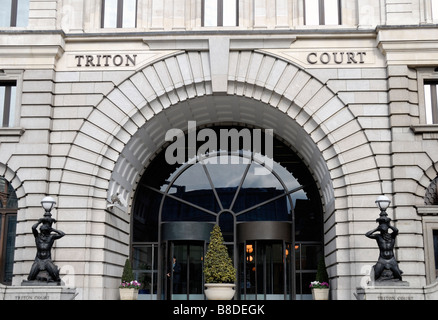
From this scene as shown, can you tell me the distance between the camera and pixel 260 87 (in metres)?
24.0

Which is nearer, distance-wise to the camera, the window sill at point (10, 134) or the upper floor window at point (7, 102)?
the window sill at point (10, 134)

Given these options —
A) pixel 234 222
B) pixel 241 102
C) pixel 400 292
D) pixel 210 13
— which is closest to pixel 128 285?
pixel 234 222

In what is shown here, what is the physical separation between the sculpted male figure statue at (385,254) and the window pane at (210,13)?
34.2 ft

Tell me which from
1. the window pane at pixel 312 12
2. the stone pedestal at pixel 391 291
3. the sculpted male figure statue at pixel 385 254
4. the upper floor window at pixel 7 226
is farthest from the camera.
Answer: the window pane at pixel 312 12

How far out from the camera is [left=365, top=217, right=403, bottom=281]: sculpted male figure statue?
19.8 meters

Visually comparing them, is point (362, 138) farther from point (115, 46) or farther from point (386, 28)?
point (115, 46)

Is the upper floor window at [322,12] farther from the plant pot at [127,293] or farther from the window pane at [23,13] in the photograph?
the plant pot at [127,293]

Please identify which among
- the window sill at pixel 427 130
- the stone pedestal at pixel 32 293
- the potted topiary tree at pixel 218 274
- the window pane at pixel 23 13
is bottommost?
Result: the stone pedestal at pixel 32 293

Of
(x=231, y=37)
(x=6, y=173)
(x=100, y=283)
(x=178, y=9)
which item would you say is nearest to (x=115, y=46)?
(x=178, y=9)

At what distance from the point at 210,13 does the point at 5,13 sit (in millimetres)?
A: 8190

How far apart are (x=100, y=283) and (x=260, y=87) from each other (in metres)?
9.52

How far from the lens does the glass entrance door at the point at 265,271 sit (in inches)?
1050

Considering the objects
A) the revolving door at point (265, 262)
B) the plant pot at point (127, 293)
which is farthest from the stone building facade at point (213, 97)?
the revolving door at point (265, 262)

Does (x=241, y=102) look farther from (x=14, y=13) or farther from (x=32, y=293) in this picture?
(x=32, y=293)
